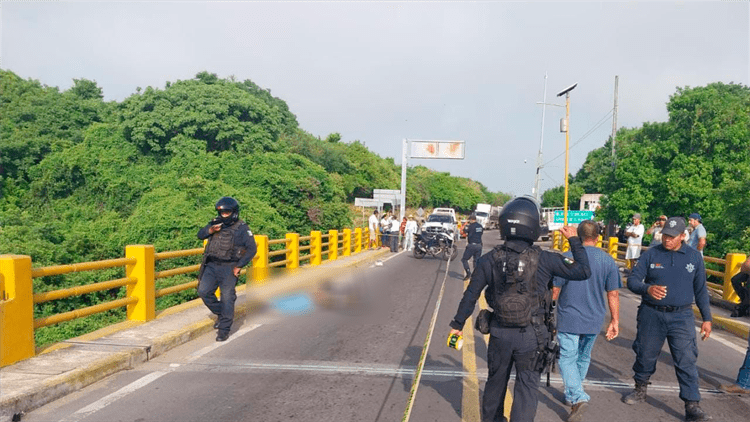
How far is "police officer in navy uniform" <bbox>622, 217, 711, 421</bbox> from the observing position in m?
5.29

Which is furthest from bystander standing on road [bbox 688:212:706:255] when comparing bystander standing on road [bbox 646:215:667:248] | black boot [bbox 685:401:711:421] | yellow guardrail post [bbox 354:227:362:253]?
yellow guardrail post [bbox 354:227:362:253]

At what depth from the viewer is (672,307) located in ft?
17.7

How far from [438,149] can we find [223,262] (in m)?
39.7

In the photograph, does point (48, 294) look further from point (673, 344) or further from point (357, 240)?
point (357, 240)

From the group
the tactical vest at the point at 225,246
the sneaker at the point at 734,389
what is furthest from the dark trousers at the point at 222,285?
the sneaker at the point at 734,389

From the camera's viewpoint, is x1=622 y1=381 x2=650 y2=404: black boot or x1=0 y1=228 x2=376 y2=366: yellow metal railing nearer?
x1=622 y1=381 x2=650 y2=404: black boot

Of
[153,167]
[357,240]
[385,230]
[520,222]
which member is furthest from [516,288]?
[153,167]

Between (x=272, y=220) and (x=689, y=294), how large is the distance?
71.5ft

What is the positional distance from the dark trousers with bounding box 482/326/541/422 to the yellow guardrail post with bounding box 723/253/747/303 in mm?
9242

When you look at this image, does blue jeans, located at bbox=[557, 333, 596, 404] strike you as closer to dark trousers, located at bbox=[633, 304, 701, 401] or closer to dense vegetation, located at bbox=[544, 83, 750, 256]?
dark trousers, located at bbox=[633, 304, 701, 401]

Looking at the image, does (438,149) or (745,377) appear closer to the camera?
(745,377)

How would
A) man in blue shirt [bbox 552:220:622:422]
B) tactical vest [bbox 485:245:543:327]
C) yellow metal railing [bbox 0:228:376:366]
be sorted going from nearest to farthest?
1. tactical vest [bbox 485:245:543:327]
2. man in blue shirt [bbox 552:220:622:422]
3. yellow metal railing [bbox 0:228:376:366]

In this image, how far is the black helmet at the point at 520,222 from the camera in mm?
4160

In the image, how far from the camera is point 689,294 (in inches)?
212
